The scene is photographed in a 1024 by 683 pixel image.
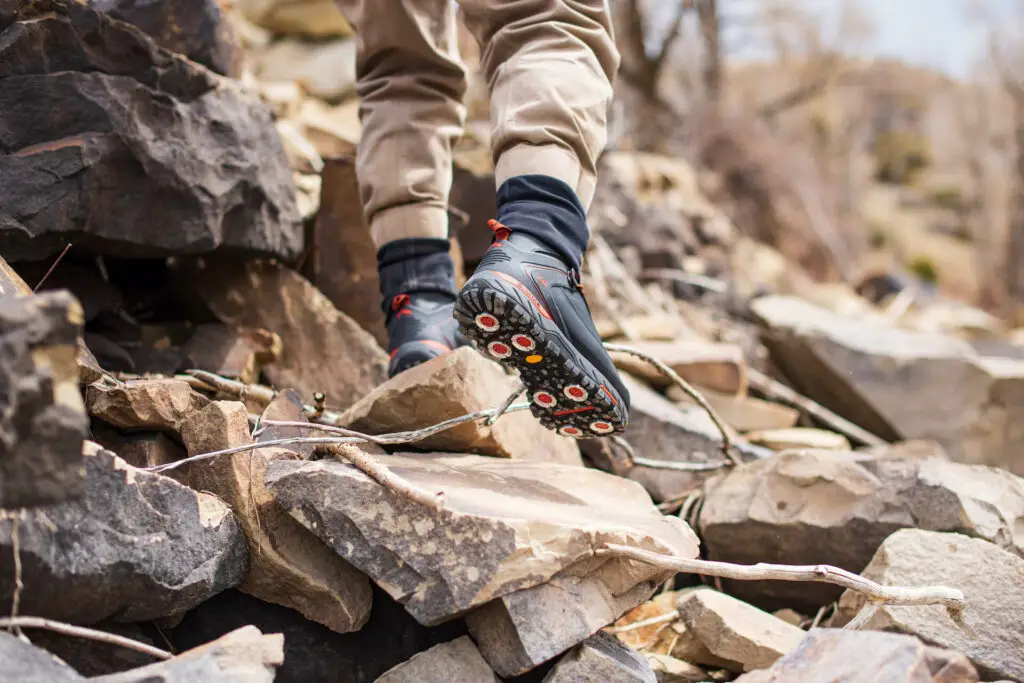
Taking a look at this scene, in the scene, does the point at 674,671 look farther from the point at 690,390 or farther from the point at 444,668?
the point at 690,390

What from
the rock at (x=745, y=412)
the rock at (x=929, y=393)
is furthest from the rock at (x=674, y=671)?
the rock at (x=929, y=393)

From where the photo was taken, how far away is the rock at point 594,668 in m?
1.23

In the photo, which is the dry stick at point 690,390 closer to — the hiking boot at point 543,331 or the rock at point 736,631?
the hiking boot at point 543,331

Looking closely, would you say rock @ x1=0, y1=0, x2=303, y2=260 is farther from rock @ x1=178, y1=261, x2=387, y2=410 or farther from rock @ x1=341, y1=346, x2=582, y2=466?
rock @ x1=341, y1=346, x2=582, y2=466

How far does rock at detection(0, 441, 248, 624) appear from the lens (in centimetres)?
103

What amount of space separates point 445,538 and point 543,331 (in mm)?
336

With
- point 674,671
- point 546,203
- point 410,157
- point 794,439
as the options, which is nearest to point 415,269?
point 410,157

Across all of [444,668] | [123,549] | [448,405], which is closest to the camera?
[123,549]

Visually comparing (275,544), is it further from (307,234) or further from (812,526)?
(307,234)

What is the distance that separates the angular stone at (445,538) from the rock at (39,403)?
398 millimetres

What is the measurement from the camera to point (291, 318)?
7.44ft

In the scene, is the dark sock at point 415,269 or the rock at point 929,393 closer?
the dark sock at point 415,269

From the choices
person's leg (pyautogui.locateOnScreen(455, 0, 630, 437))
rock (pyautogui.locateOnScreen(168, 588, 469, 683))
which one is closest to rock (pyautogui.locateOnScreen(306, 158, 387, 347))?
person's leg (pyautogui.locateOnScreen(455, 0, 630, 437))

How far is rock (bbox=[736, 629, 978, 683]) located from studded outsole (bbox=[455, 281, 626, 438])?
454 mm
